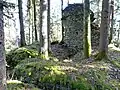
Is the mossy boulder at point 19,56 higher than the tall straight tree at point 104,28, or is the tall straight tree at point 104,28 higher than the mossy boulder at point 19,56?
the tall straight tree at point 104,28

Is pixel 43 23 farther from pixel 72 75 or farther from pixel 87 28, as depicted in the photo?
pixel 72 75

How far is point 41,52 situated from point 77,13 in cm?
625

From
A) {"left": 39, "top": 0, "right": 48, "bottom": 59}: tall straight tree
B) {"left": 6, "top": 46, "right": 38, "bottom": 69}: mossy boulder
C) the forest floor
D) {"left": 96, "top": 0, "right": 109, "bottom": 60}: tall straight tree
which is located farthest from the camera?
{"left": 6, "top": 46, "right": 38, "bottom": 69}: mossy boulder

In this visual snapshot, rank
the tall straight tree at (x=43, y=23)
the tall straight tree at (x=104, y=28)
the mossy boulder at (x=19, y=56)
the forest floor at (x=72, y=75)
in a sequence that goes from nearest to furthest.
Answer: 1. the forest floor at (x=72, y=75)
2. the tall straight tree at (x=104, y=28)
3. the tall straight tree at (x=43, y=23)
4. the mossy boulder at (x=19, y=56)

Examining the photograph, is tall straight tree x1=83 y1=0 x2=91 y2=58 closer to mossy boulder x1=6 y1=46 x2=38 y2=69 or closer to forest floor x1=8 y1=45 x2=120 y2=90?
forest floor x1=8 y1=45 x2=120 y2=90

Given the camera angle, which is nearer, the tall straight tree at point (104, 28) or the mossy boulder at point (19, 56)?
the tall straight tree at point (104, 28)

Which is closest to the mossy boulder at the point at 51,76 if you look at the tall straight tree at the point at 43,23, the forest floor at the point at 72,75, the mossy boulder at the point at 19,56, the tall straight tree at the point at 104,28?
the forest floor at the point at 72,75

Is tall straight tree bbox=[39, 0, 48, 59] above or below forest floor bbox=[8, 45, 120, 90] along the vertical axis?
above

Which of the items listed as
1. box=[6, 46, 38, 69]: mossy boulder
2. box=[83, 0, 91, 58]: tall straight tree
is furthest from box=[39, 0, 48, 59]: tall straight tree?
box=[83, 0, 91, 58]: tall straight tree

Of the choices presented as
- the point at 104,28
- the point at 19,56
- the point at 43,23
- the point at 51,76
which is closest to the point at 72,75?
the point at 51,76

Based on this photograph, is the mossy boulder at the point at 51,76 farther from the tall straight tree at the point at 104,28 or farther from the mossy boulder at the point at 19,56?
the mossy boulder at the point at 19,56

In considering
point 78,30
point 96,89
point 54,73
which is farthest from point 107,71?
point 78,30

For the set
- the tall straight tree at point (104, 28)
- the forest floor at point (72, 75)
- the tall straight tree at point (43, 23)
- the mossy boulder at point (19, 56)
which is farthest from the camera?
the mossy boulder at point (19, 56)

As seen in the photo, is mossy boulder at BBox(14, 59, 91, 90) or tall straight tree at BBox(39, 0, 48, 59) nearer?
mossy boulder at BBox(14, 59, 91, 90)
